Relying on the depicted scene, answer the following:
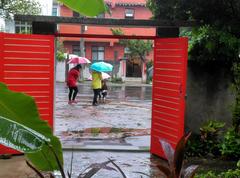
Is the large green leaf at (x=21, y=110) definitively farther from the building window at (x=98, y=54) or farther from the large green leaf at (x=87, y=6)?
the building window at (x=98, y=54)

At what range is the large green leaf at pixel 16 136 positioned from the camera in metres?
1.39

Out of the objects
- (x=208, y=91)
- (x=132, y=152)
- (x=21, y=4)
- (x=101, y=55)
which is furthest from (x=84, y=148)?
(x=101, y=55)

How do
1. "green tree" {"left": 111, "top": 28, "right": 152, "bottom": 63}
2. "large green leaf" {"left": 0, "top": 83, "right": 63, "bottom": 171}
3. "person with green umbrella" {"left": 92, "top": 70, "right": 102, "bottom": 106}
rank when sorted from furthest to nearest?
"green tree" {"left": 111, "top": 28, "right": 152, "bottom": 63} < "person with green umbrella" {"left": 92, "top": 70, "right": 102, "bottom": 106} < "large green leaf" {"left": 0, "top": 83, "right": 63, "bottom": 171}

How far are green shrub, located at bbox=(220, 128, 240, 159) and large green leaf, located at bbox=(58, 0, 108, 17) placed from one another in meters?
6.04

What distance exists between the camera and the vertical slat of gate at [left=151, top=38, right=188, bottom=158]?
6.67 m

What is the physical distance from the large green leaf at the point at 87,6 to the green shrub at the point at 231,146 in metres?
6.04

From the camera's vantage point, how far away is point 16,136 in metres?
1.40

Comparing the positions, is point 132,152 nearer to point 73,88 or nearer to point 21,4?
point 73,88

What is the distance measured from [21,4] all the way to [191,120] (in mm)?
13332

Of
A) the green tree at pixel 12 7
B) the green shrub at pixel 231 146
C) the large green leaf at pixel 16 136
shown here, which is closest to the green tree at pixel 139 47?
the green tree at pixel 12 7

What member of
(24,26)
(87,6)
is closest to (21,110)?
(87,6)

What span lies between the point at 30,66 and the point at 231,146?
10.7 ft

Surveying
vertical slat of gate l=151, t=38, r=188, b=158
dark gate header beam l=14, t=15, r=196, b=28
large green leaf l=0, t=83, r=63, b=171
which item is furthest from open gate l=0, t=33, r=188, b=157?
large green leaf l=0, t=83, r=63, b=171

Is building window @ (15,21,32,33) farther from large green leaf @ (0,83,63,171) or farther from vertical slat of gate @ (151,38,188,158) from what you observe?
large green leaf @ (0,83,63,171)
